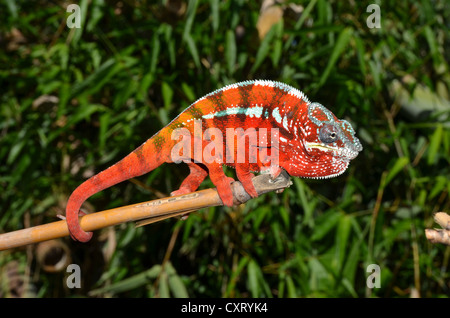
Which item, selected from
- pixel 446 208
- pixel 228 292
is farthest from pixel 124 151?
pixel 446 208

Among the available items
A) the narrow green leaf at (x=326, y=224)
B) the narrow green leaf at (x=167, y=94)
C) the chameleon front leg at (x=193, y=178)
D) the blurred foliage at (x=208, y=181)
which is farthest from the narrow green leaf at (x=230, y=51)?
the chameleon front leg at (x=193, y=178)

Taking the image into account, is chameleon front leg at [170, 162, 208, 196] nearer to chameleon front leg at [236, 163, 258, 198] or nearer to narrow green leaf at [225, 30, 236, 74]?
chameleon front leg at [236, 163, 258, 198]

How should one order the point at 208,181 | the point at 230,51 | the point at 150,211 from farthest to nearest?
the point at 208,181
the point at 230,51
the point at 150,211

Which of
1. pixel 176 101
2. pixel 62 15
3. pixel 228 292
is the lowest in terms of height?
pixel 228 292

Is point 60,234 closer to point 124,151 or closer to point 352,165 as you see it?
point 124,151

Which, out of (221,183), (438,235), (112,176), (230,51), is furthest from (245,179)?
(230,51)

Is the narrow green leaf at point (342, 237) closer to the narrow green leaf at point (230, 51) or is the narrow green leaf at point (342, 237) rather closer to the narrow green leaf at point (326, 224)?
the narrow green leaf at point (326, 224)

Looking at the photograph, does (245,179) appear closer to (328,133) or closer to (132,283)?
(328,133)

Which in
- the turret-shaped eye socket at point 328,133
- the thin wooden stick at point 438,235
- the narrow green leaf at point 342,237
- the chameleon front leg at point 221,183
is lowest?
the narrow green leaf at point 342,237
